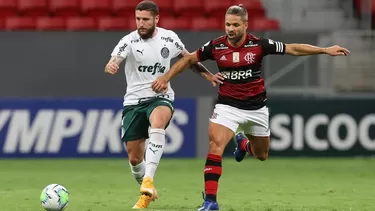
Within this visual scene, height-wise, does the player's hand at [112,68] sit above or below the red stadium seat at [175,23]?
below

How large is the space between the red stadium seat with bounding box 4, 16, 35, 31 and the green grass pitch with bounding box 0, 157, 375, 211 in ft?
10.3

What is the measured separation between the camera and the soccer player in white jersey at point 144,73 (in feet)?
31.3

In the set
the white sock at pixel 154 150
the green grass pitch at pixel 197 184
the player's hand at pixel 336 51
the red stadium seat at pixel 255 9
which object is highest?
the red stadium seat at pixel 255 9

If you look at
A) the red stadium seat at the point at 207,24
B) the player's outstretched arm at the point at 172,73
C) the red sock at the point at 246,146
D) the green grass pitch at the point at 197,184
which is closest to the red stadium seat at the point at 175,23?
the red stadium seat at the point at 207,24

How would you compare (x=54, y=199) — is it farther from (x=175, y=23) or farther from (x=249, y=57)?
(x=175, y=23)

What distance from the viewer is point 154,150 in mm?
9273

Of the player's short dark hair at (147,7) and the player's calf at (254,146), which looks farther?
the player's calf at (254,146)

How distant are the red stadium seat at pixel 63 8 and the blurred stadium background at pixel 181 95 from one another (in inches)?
0.8

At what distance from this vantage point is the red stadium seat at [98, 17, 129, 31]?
60.5ft

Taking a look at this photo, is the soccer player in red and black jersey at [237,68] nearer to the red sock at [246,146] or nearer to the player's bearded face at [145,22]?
the player's bearded face at [145,22]

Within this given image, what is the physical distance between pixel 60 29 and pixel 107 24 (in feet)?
2.98

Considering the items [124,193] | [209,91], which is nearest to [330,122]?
[209,91]

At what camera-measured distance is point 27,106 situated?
643 inches

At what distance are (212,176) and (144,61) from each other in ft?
5.20
